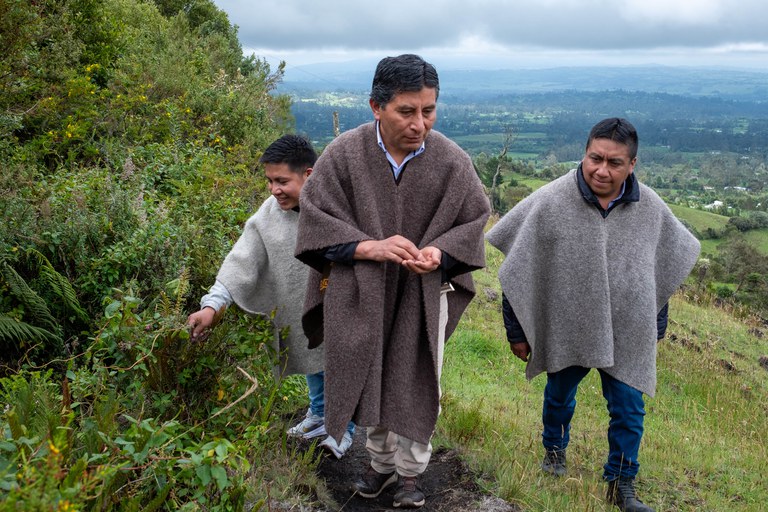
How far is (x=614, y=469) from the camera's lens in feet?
14.4

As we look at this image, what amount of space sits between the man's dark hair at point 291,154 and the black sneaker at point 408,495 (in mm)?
1726

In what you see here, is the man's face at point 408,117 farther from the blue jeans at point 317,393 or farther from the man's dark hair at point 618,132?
the blue jeans at point 317,393

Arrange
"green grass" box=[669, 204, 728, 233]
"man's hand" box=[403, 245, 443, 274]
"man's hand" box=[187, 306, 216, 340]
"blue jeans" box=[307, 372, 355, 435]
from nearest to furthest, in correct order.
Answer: "man's hand" box=[403, 245, 443, 274] → "man's hand" box=[187, 306, 216, 340] → "blue jeans" box=[307, 372, 355, 435] → "green grass" box=[669, 204, 728, 233]

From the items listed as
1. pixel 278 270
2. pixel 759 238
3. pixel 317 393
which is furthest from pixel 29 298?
pixel 759 238

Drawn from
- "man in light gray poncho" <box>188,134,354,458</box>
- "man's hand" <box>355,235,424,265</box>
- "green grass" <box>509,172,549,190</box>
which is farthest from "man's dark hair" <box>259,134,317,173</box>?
"green grass" <box>509,172,549,190</box>

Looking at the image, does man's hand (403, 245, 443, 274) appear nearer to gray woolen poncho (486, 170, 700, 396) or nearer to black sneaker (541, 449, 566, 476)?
gray woolen poncho (486, 170, 700, 396)

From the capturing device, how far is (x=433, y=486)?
4289 millimetres

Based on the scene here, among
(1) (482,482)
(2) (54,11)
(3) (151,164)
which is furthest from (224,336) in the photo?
(2) (54,11)

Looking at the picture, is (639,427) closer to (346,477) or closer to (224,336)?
(346,477)

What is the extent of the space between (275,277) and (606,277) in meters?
1.84

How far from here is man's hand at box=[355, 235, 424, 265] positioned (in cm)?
334

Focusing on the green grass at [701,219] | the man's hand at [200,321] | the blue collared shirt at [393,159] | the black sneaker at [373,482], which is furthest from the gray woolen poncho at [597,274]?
the green grass at [701,219]

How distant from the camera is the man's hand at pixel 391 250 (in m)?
3.34

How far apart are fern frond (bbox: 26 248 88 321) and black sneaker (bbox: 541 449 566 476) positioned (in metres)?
3.07
